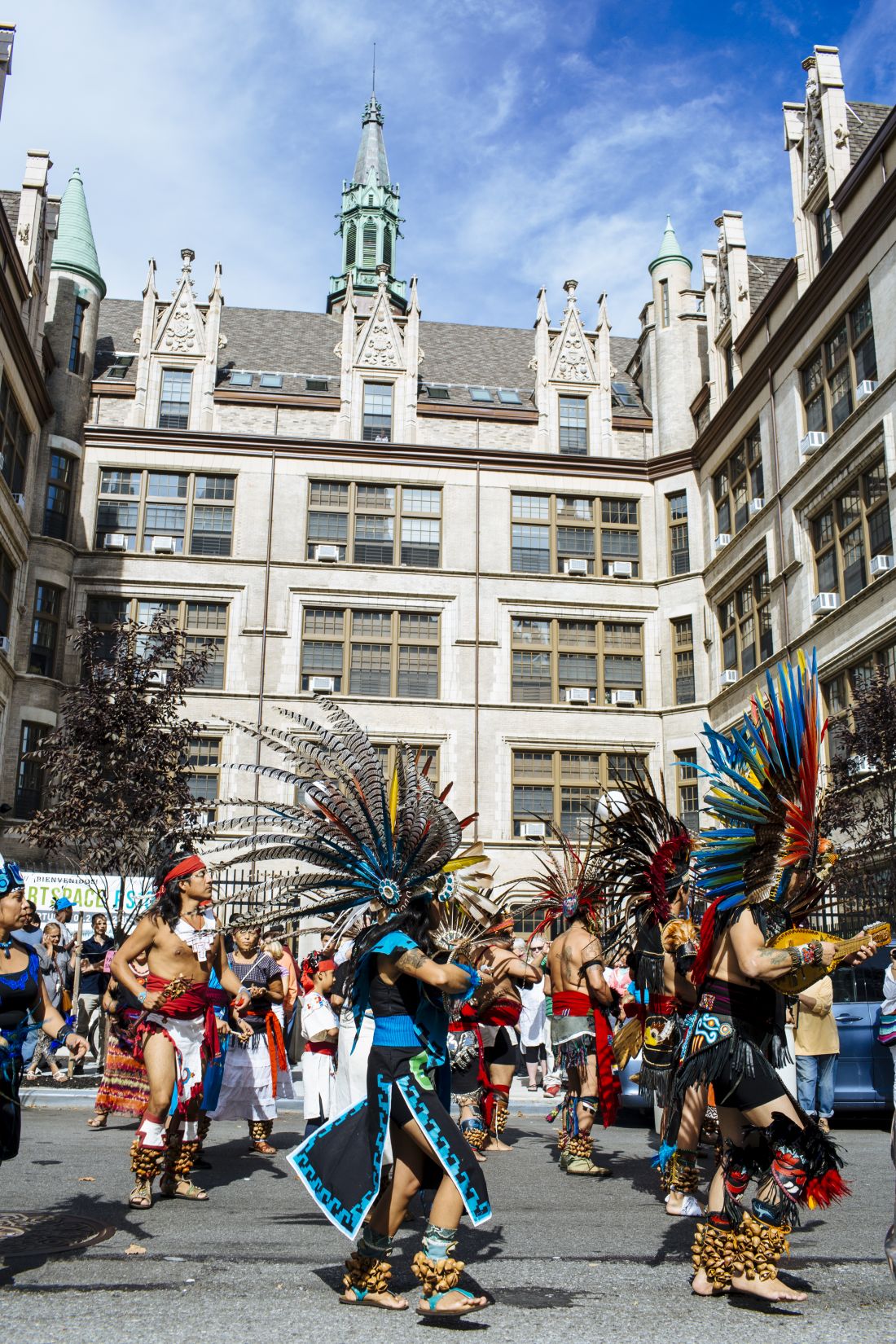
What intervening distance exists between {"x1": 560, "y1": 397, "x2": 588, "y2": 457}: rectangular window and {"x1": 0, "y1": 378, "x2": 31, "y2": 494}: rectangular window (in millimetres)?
14926

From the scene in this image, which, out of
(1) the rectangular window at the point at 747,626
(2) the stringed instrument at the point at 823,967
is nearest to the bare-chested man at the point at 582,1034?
(2) the stringed instrument at the point at 823,967

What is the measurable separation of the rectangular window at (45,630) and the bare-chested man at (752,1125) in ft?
90.0

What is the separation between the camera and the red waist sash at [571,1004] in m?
10.2

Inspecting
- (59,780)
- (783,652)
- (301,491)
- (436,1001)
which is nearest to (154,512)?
(301,491)

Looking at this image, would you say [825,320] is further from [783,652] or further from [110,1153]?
[110,1153]

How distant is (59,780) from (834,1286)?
1807cm

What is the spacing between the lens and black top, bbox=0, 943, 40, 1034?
6.49 m

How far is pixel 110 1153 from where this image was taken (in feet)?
34.2

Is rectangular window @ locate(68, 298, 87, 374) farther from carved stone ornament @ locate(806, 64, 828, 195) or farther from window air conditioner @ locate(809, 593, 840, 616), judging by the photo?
window air conditioner @ locate(809, 593, 840, 616)

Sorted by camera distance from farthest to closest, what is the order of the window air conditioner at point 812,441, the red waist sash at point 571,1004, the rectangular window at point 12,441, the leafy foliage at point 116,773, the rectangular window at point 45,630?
1. the rectangular window at point 45,630
2. the rectangular window at point 12,441
3. the window air conditioner at point 812,441
4. the leafy foliage at point 116,773
5. the red waist sash at point 571,1004

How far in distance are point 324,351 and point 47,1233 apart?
34411 mm

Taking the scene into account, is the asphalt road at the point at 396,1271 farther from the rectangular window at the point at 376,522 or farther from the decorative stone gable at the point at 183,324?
the decorative stone gable at the point at 183,324

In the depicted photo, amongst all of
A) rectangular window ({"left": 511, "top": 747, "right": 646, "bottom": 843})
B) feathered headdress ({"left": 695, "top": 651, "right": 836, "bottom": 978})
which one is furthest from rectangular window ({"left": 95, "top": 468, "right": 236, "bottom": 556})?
feathered headdress ({"left": 695, "top": 651, "right": 836, "bottom": 978})

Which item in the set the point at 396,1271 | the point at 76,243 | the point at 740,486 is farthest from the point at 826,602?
the point at 76,243
